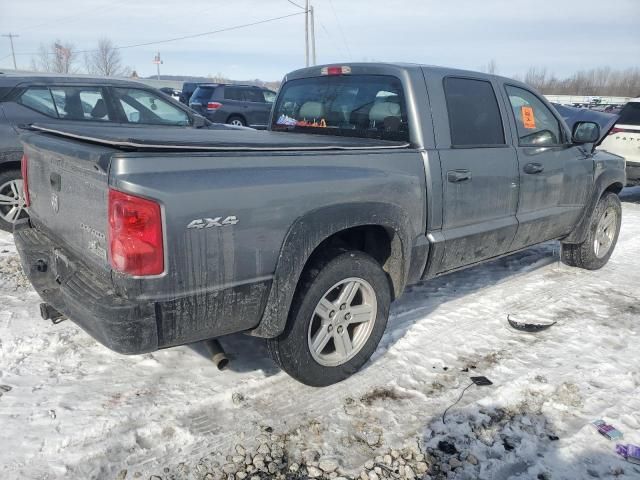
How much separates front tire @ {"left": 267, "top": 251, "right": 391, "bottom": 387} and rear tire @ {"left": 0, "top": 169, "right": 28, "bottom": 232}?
4.13 metres

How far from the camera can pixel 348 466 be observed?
98.0 inches

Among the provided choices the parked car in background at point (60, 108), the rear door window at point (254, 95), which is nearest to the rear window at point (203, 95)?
the rear door window at point (254, 95)

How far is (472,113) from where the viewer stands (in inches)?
150

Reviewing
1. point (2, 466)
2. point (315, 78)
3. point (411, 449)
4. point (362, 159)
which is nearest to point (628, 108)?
point (315, 78)

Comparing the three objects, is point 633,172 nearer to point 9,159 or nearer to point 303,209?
point 303,209

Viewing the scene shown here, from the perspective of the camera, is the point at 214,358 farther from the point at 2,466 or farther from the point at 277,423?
the point at 2,466

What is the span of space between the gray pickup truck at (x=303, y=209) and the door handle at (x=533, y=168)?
11 mm

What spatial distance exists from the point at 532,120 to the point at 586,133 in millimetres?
625

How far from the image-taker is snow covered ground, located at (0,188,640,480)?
8.27 feet

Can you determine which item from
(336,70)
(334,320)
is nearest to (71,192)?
(334,320)

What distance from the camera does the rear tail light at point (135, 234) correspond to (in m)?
2.13

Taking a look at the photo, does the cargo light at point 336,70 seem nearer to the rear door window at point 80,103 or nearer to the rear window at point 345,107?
the rear window at point 345,107

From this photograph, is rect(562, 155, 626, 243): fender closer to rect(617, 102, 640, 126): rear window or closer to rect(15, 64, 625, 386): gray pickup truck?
rect(15, 64, 625, 386): gray pickup truck

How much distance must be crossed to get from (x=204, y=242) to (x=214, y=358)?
88 centimetres
